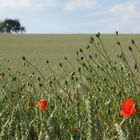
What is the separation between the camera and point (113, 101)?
11.1 feet

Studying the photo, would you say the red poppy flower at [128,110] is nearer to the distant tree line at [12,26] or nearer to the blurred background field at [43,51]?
the blurred background field at [43,51]

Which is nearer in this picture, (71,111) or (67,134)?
(67,134)

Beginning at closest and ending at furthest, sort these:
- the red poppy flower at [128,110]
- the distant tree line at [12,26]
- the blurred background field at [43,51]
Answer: the red poppy flower at [128,110] → the blurred background field at [43,51] → the distant tree line at [12,26]

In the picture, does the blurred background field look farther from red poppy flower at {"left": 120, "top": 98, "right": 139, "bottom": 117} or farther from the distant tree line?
the distant tree line

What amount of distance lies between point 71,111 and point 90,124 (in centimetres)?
185

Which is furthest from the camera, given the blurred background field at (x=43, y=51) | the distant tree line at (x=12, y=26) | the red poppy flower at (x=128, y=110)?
the distant tree line at (x=12, y=26)

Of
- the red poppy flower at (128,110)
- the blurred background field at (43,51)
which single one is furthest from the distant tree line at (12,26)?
the red poppy flower at (128,110)

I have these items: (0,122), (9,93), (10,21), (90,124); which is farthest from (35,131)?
(10,21)

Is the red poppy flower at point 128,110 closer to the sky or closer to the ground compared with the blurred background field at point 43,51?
closer to the sky

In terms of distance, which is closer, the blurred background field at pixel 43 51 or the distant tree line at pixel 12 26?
the blurred background field at pixel 43 51

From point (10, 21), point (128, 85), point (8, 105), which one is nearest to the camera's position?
point (128, 85)

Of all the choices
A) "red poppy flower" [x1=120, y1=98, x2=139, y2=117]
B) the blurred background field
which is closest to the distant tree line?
the blurred background field

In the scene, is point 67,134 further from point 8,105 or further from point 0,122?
point 8,105

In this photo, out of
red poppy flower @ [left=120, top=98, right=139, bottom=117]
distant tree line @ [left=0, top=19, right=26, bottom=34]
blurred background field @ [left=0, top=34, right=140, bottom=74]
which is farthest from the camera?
A: distant tree line @ [left=0, top=19, right=26, bottom=34]
